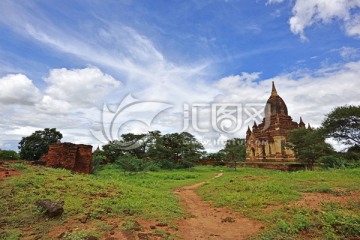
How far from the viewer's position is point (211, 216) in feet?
22.1

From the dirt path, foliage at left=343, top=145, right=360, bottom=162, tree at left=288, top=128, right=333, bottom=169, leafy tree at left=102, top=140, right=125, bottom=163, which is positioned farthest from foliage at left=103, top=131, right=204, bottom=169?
the dirt path

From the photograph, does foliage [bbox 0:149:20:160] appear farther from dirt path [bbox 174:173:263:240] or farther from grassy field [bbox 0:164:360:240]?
dirt path [bbox 174:173:263:240]

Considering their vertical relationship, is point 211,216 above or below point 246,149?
below

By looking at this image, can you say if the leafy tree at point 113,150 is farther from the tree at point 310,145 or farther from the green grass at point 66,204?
the green grass at point 66,204

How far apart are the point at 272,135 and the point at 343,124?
14.8 m

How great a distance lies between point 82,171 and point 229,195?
9378mm

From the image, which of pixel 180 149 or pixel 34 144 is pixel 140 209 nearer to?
pixel 180 149

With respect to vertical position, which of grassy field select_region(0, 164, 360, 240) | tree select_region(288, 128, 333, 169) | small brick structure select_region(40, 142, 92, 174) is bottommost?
grassy field select_region(0, 164, 360, 240)

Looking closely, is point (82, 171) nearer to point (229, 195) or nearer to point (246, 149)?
point (229, 195)

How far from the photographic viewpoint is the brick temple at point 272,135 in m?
34.7

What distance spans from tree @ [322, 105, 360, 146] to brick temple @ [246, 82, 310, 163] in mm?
11867

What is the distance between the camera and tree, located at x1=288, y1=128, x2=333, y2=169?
74.9 feet

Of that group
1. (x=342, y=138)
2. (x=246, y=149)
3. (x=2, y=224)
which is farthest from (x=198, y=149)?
(x=2, y=224)

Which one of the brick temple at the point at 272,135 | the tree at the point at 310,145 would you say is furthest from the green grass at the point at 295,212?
the brick temple at the point at 272,135
